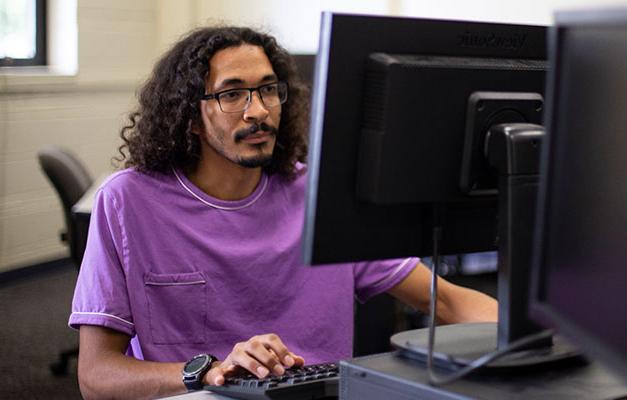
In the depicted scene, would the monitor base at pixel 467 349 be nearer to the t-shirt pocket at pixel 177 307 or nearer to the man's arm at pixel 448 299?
the man's arm at pixel 448 299

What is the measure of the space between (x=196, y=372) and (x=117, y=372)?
20 centimetres

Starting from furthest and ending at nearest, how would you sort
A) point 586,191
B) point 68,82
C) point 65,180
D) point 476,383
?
point 68,82 → point 65,180 → point 476,383 → point 586,191

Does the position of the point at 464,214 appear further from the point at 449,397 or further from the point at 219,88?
the point at 219,88

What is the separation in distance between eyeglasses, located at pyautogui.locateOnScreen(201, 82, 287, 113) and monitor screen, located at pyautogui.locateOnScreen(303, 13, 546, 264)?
0.68 m

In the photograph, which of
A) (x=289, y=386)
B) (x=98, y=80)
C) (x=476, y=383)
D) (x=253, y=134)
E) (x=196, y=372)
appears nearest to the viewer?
(x=476, y=383)

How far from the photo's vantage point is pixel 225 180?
5.93ft

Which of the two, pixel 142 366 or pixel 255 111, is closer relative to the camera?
pixel 142 366

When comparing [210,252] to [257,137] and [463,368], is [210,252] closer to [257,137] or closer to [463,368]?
[257,137]

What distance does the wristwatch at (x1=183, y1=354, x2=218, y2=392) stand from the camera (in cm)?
147

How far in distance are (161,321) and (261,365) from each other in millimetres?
339

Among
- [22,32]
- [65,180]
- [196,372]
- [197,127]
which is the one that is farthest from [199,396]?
[22,32]

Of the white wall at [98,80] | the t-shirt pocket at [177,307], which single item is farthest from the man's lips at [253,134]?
the white wall at [98,80]

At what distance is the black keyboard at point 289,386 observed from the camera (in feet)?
4.32

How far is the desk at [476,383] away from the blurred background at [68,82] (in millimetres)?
3125
